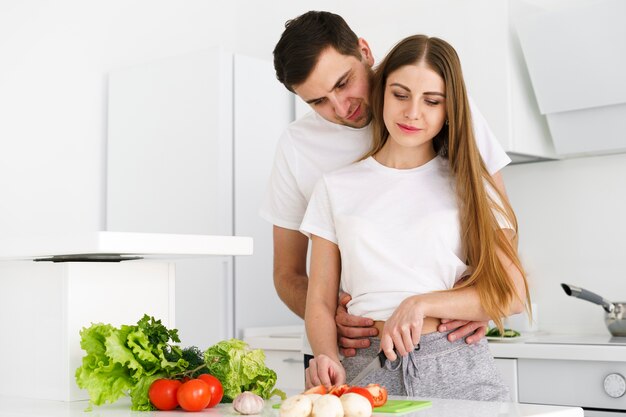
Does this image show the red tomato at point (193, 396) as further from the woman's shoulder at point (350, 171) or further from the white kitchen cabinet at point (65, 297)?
the woman's shoulder at point (350, 171)

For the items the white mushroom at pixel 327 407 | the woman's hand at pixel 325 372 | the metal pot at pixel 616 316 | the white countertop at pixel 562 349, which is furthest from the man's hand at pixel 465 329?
the metal pot at pixel 616 316

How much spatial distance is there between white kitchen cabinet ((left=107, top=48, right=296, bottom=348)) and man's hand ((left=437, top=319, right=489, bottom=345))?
1559mm

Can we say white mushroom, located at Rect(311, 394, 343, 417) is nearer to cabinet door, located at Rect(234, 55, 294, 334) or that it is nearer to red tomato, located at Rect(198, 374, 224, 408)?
red tomato, located at Rect(198, 374, 224, 408)

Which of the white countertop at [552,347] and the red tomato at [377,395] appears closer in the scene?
the red tomato at [377,395]

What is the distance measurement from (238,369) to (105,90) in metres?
2.30

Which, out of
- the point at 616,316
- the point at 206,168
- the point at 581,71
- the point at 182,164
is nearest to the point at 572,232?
the point at 616,316

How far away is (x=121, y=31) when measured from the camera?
3.59 metres

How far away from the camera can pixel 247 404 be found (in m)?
1.37

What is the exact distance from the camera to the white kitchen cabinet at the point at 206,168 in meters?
3.18

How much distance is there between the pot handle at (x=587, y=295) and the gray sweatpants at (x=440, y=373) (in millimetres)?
944

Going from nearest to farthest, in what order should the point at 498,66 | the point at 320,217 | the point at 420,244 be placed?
the point at 420,244, the point at 320,217, the point at 498,66

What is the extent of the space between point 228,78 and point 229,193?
42 centimetres

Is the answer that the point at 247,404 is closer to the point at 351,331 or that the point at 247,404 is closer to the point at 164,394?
the point at 164,394

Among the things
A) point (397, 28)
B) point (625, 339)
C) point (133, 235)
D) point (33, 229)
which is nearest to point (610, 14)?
point (397, 28)
